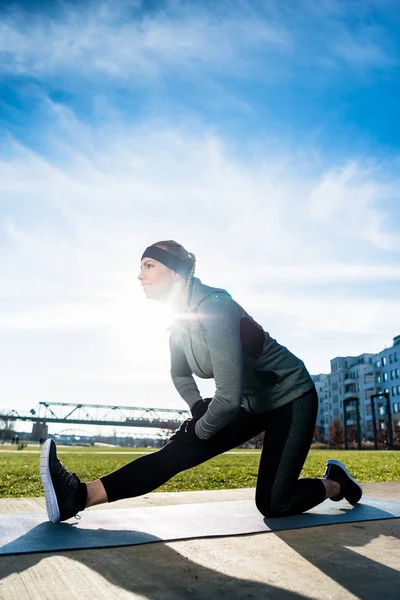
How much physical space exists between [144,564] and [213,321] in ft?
3.73

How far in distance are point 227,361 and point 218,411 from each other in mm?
256

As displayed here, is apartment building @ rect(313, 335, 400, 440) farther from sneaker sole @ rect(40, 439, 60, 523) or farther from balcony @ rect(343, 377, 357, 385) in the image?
sneaker sole @ rect(40, 439, 60, 523)

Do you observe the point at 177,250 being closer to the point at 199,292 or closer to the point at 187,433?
the point at 199,292

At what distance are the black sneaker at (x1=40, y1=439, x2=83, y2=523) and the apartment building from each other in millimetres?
75343

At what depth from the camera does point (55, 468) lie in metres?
2.47

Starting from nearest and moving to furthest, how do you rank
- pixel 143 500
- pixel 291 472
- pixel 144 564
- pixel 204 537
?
pixel 144 564 < pixel 204 537 < pixel 291 472 < pixel 143 500

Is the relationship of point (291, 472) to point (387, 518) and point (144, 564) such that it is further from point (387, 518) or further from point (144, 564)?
point (144, 564)

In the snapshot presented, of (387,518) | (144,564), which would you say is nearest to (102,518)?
(144,564)

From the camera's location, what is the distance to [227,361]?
7.98 ft

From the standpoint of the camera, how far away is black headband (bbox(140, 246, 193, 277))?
2.78 meters

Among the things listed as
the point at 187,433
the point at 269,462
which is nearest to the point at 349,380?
the point at 269,462

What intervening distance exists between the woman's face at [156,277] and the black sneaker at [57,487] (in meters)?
1.00

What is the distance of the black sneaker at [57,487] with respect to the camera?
2441mm

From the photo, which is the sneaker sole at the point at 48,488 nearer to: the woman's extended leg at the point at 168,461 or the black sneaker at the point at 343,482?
the woman's extended leg at the point at 168,461
